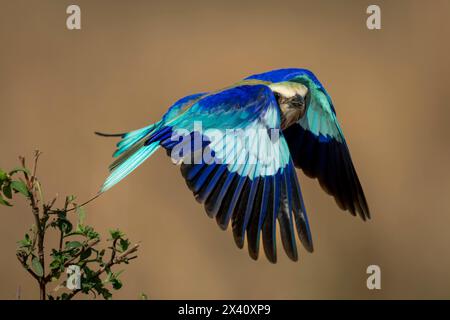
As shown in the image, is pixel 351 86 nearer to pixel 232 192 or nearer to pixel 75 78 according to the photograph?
pixel 75 78

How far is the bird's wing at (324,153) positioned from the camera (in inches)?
138

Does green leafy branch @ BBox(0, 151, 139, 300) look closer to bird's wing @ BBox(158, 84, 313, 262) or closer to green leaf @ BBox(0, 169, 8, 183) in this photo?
green leaf @ BBox(0, 169, 8, 183)

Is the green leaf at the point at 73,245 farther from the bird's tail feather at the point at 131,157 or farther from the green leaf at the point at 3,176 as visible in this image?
the bird's tail feather at the point at 131,157

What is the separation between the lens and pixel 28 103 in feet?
16.1

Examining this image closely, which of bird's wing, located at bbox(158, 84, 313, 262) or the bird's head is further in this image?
the bird's head

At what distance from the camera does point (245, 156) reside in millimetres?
2898

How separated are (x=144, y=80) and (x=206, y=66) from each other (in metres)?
0.36

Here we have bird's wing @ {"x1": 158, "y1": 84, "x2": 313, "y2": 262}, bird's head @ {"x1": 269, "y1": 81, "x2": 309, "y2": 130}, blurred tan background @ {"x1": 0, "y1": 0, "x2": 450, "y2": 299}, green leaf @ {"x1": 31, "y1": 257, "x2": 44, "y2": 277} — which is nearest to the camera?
green leaf @ {"x1": 31, "y1": 257, "x2": 44, "y2": 277}

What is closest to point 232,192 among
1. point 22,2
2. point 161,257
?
point 161,257

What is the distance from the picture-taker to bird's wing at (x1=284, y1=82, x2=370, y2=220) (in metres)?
3.50

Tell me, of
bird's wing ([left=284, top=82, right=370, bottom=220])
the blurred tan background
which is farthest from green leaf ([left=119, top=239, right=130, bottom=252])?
the blurred tan background

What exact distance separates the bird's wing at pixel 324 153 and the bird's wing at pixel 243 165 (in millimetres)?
457

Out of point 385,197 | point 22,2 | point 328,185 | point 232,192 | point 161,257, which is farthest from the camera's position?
point 22,2

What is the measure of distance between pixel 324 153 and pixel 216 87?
1.47m
